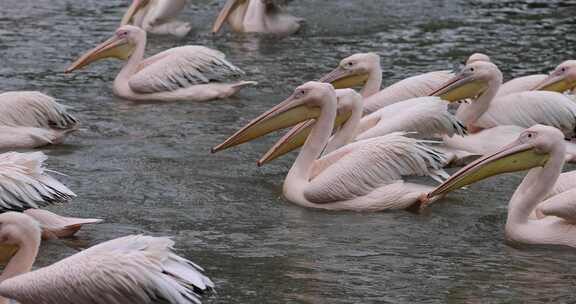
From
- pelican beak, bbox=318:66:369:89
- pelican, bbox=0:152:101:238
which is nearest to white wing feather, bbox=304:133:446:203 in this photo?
pelican, bbox=0:152:101:238

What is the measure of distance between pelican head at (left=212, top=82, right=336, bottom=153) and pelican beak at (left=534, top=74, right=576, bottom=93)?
1782 mm

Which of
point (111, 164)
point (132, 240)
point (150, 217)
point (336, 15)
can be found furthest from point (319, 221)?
point (336, 15)

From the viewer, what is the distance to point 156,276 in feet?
14.8

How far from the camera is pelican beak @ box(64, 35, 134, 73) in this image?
9414 mm

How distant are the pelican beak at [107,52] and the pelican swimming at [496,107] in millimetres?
2647

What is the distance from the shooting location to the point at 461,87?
7816mm

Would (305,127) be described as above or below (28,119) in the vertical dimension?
above

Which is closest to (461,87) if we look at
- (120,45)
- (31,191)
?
(120,45)

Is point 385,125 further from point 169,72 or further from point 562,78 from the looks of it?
point 169,72

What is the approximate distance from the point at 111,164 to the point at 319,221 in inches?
60.9

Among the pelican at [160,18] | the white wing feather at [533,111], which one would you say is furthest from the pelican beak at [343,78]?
the pelican at [160,18]

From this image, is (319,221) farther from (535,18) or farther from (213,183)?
(535,18)

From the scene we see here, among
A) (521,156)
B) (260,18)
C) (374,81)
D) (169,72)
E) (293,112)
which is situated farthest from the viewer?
(260,18)

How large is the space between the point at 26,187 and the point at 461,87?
120 inches
